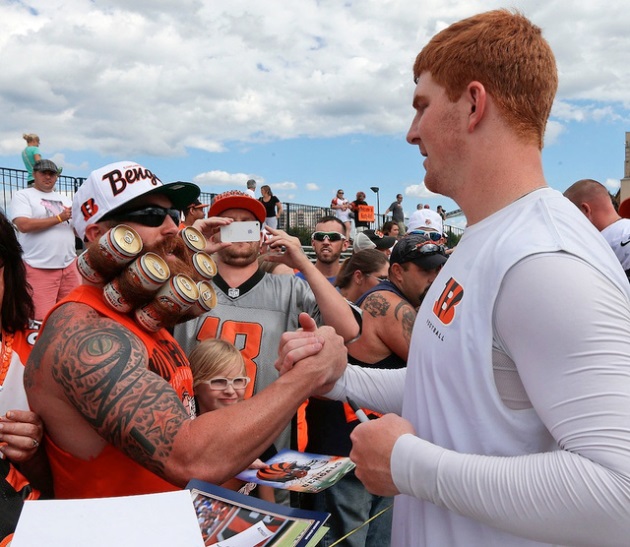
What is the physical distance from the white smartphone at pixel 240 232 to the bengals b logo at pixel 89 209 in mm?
1429

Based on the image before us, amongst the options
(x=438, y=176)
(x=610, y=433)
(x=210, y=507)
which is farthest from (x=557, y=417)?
(x=210, y=507)

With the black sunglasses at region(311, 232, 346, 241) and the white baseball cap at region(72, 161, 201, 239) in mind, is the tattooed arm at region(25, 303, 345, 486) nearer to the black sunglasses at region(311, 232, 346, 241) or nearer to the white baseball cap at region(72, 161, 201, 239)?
the white baseball cap at region(72, 161, 201, 239)

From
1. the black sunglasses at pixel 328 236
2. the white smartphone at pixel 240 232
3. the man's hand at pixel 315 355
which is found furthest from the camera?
the black sunglasses at pixel 328 236

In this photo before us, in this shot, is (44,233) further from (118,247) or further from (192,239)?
(118,247)

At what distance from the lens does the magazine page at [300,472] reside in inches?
78.4

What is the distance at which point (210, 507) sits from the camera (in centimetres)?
138

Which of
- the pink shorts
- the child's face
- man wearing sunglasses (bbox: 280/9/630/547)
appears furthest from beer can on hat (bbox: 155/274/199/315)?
the pink shorts

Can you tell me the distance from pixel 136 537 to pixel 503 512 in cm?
79

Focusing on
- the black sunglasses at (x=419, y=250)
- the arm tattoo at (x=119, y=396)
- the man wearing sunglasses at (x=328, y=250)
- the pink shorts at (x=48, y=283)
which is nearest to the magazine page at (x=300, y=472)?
the arm tattoo at (x=119, y=396)

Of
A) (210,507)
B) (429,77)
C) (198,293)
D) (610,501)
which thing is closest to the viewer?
(610,501)

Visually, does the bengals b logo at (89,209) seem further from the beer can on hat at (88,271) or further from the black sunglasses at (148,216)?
the beer can on hat at (88,271)

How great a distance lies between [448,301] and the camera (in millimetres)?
1413

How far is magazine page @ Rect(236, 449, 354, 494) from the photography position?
199 cm

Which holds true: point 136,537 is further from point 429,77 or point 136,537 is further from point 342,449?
point 342,449
